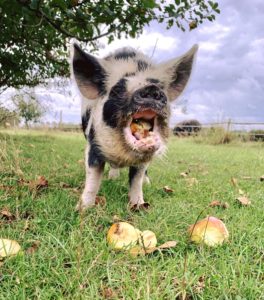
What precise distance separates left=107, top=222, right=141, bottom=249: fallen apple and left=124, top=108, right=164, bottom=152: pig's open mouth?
72 centimetres

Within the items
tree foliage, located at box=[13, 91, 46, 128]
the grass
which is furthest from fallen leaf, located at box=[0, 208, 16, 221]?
tree foliage, located at box=[13, 91, 46, 128]

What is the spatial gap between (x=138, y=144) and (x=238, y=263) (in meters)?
1.15

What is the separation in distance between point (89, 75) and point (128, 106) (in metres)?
0.63

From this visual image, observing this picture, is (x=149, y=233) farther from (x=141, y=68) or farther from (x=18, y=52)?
(x=18, y=52)

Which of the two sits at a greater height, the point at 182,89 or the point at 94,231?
the point at 182,89

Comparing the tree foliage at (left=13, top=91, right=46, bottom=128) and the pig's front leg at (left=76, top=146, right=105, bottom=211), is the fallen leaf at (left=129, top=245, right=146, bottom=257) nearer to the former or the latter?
the pig's front leg at (left=76, top=146, right=105, bottom=211)

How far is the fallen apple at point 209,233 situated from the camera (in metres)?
2.31

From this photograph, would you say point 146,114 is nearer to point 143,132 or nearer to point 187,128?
point 143,132

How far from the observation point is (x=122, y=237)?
2.25 metres

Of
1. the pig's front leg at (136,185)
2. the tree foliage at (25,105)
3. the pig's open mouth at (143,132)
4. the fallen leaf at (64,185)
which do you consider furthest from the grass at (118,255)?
the tree foliage at (25,105)

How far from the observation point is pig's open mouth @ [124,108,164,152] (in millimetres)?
2801

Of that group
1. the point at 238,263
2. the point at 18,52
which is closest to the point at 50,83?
the point at 18,52

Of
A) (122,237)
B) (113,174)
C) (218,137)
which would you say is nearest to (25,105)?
(113,174)

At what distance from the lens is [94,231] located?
2.54 meters
